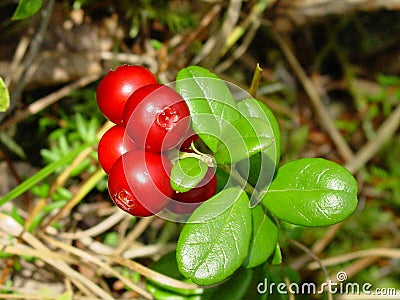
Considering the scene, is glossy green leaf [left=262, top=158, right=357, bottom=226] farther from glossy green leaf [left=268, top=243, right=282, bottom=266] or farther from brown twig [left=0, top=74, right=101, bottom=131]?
brown twig [left=0, top=74, right=101, bottom=131]

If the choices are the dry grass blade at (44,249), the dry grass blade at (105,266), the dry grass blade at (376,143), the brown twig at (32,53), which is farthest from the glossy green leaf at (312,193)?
the dry grass blade at (376,143)

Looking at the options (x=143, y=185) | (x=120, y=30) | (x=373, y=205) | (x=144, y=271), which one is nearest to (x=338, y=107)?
(x=373, y=205)

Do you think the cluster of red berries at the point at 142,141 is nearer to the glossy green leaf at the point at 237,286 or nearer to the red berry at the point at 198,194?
the red berry at the point at 198,194

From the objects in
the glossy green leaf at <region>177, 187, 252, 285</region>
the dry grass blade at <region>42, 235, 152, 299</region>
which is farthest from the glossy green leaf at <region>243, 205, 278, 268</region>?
the dry grass blade at <region>42, 235, 152, 299</region>

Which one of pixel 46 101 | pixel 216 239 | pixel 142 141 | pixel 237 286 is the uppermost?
pixel 46 101

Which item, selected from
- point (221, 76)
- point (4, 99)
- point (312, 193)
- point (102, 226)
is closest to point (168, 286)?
point (102, 226)

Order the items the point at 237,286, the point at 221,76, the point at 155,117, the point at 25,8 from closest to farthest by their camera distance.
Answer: the point at 155,117 < the point at 237,286 < the point at 25,8 < the point at 221,76

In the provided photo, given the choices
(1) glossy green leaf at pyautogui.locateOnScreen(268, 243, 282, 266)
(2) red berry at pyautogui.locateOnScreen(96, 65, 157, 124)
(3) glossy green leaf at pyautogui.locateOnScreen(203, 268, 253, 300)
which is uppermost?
(2) red berry at pyautogui.locateOnScreen(96, 65, 157, 124)

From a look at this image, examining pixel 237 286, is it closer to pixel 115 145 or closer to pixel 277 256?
pixel 277 256
